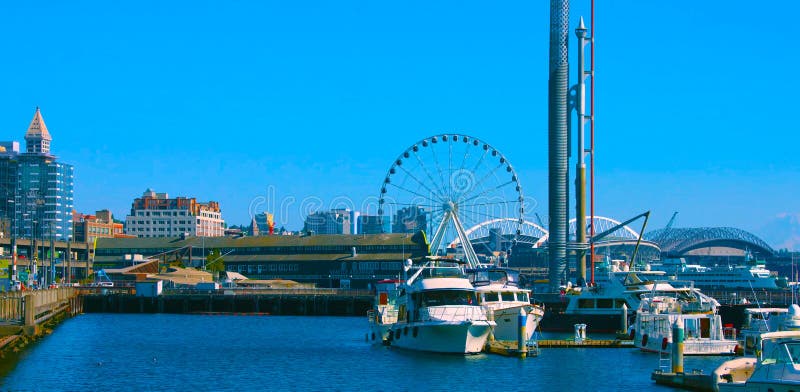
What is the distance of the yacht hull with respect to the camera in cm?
6819

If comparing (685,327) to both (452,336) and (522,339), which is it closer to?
(522,339)

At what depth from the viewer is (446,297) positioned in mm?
71938

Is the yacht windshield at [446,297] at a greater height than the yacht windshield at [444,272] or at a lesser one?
lesser

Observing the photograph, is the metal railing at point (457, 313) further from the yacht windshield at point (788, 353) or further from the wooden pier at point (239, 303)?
the wooden pier at point (239, 303)

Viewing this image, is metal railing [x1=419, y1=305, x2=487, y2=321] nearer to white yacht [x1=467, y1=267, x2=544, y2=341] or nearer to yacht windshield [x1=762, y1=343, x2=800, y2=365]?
white yacht [x1=467, y1=267, x2=544, y2=341]

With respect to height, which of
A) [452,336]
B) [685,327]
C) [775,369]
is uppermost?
[685,327]

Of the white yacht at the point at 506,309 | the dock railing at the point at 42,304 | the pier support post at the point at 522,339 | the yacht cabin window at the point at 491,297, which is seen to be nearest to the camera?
the pier support post at the point at 522,339

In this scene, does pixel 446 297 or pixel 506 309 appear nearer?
pixel 446 297

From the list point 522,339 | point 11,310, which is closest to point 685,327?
point 522,339

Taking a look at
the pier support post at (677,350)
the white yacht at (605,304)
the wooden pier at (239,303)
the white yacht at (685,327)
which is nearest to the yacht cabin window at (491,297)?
the white yacht at (685,327)

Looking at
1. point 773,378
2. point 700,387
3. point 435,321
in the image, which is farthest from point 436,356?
point 773,378

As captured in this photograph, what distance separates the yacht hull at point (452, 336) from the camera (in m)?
68.2

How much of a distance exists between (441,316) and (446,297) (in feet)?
9.04


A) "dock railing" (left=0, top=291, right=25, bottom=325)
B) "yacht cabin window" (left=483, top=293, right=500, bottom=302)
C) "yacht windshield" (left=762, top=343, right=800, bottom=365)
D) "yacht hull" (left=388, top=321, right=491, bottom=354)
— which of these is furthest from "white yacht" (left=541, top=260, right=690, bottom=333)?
"yacht windshield" (left=762, top=343, right=800, bottom=365)
